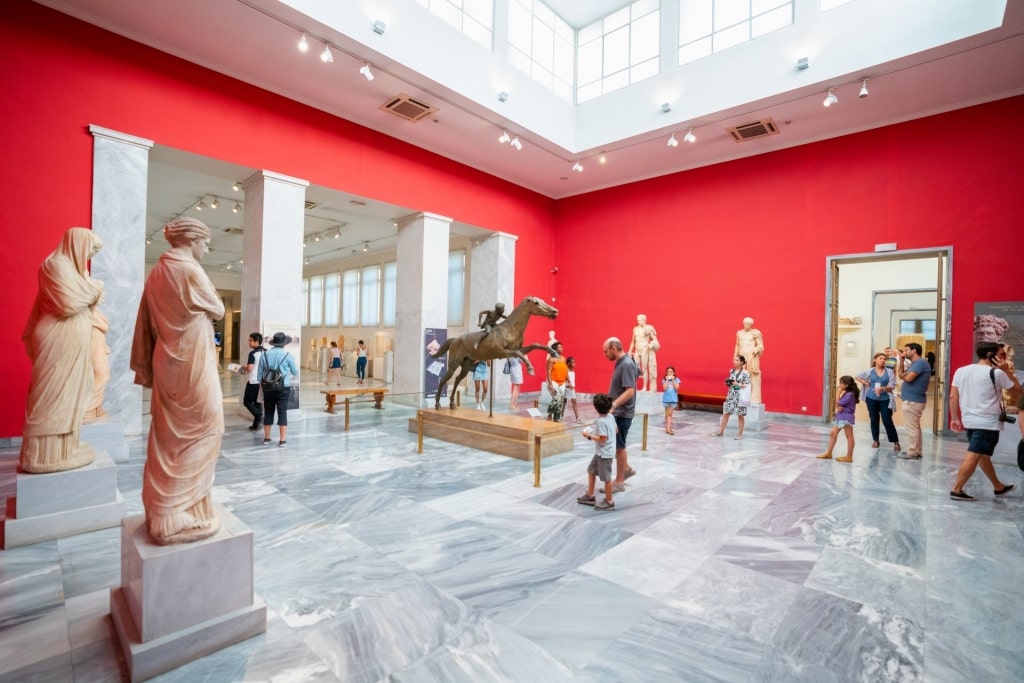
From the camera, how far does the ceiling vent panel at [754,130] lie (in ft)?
32.4

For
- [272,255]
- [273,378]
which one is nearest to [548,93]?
[272,255]

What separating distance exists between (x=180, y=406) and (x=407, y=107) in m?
8.55

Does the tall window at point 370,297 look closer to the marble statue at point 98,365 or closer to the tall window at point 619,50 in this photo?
A: the tall window at point 619,50

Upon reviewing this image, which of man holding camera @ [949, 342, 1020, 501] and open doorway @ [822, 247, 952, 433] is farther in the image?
open doorway @ [822, 247, 952, 433]

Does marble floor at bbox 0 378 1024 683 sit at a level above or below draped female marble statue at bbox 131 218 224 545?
below

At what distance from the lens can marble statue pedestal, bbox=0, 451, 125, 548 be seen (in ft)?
11.8

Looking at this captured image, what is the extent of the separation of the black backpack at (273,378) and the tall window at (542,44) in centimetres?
852

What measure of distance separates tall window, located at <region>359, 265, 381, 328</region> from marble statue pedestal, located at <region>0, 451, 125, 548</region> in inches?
639

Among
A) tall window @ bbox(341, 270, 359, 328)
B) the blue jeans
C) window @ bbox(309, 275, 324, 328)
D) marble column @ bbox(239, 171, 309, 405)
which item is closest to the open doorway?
the blue jeans

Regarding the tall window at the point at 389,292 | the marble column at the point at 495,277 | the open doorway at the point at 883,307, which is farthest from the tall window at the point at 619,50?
the tall window at the point at 389,292

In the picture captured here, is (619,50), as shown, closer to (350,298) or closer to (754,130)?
(754,130)

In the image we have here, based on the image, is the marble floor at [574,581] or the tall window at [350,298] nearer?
the marble floor at [574,581]

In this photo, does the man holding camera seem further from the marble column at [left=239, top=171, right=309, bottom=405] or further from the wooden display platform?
the marble column at [left=239, top=171, right=309, bottom=405]

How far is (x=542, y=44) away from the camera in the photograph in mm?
11617
